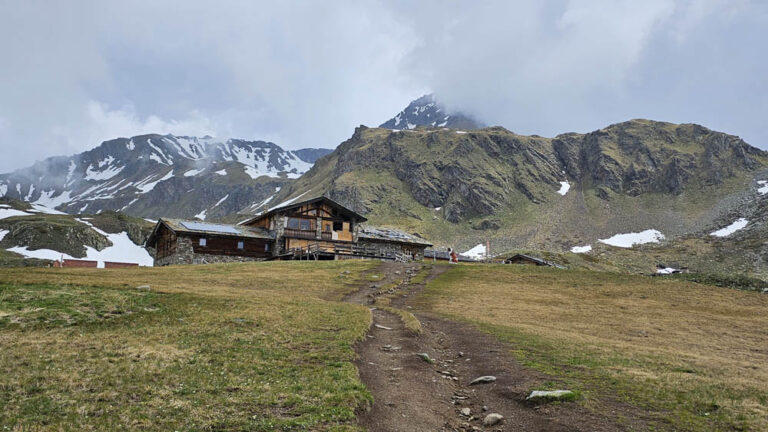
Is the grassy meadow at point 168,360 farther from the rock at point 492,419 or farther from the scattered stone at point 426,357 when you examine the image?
the rock at point 492,419

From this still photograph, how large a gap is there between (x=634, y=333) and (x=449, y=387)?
19.4 meters

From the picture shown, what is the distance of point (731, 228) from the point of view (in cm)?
15025

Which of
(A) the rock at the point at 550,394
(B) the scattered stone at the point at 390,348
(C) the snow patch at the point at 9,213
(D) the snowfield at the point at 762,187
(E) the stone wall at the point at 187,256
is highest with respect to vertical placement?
(D) the snowfield at the point at 762,187

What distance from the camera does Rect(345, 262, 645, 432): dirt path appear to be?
11523mm

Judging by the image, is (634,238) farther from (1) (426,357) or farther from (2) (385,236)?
(1) (426,357)

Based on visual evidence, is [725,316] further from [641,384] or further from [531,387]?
[531,387]

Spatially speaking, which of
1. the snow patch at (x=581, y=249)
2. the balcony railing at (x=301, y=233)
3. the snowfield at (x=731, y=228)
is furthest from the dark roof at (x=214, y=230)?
the snowfield at (x=731, y=228)

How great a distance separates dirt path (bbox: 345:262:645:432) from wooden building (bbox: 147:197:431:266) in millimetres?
40779

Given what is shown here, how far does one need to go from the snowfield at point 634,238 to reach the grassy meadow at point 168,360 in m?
158

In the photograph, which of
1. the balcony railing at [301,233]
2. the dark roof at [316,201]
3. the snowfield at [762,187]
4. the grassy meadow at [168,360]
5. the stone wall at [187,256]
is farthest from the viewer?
the snowfield at [762,187]

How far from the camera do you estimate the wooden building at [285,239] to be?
62.6 m

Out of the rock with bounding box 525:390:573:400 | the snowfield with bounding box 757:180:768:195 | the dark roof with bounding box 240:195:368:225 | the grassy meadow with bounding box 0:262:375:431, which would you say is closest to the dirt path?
the rock with bounding box 525:390:573:400

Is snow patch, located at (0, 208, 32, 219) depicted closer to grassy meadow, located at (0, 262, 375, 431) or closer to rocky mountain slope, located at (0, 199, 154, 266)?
rocky mountain slope, located at (0, 199, 154, 266)

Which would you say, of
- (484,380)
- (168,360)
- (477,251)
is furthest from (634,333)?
(477,251)
